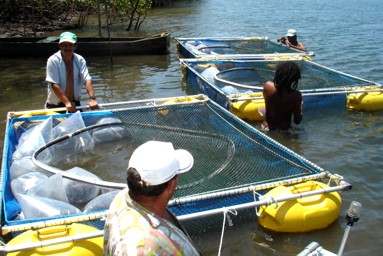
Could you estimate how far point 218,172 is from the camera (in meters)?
4.44

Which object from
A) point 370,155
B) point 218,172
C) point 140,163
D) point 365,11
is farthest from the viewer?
point 365,11

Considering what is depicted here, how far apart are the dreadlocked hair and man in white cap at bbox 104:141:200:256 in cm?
431

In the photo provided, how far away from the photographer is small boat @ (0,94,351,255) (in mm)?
3515

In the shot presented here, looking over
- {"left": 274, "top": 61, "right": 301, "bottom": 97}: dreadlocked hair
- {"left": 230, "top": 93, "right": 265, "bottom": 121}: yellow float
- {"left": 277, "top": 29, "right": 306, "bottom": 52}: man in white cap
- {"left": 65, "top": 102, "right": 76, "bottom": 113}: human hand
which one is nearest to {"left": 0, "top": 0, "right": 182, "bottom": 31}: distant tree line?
{"left": 277, "top": 29, "right": 306, "bottom": 52}: man in white cap

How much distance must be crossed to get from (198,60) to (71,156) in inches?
198

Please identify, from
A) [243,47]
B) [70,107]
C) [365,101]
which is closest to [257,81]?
[365,101]

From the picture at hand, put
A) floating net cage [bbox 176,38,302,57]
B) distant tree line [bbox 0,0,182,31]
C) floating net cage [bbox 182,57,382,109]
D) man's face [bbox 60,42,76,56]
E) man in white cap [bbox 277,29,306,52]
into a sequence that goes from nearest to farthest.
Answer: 1. man's face [bbox 60,42,76,56]
2. floating net cage [bbox 182,57,382,109]
3. floating net cage [bbox 176,38,302,57]
4. man in white cap [bbox 277,29,306,52]
5. distant tree line [bbox 0,0,182,31]

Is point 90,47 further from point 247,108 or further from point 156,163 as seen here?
point 156,163

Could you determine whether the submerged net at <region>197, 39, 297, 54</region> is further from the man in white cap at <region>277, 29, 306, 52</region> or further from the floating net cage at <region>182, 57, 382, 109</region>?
the floating net cage at <region>182, 57, 382, 109</region>

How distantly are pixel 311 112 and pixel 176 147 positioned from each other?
3.59m

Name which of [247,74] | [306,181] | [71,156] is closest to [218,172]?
[306,181]

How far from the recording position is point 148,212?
6.31 ft

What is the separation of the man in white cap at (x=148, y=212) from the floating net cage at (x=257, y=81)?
5.38m

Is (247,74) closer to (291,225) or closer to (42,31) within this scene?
(291,225)
